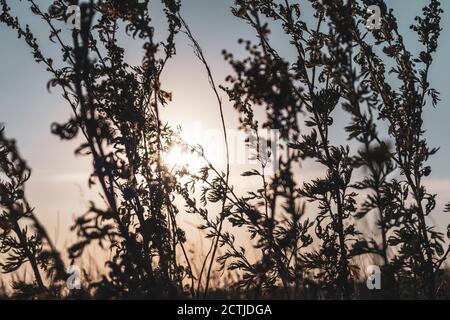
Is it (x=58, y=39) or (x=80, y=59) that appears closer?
(x=80, y=59)

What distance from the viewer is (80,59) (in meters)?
4.29

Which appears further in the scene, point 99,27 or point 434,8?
point 434,8

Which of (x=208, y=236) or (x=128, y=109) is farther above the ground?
(x=128, y=109)

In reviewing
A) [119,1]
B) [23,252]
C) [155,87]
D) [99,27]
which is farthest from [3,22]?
[23,252]

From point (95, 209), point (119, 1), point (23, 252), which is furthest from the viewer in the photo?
point (23, 252)

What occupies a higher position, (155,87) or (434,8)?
(434,8)

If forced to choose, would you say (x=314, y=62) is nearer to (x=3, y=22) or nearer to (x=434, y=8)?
(x=434, y=8)

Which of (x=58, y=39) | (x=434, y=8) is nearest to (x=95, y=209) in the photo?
(x=58, y=39)

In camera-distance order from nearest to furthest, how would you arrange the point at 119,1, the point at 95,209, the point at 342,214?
the point at 95,209 < the point at 119,1 < the point at 342,214

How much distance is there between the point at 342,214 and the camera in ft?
26.0

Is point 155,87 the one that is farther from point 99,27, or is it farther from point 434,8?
point 434,8

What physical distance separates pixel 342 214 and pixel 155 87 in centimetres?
330
